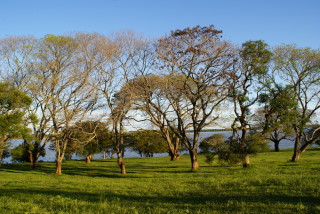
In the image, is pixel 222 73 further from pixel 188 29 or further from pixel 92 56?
pixel 92 56

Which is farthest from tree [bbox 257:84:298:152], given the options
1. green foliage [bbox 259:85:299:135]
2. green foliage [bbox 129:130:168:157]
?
green foliage [bbox 129:130:168:157]

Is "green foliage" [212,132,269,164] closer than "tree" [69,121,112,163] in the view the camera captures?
Yes

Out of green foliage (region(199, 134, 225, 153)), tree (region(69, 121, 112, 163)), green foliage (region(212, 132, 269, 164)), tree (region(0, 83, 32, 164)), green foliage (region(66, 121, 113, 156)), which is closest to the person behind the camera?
tree (region(0, 83, 32, 164))

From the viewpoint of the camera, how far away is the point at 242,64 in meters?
24.2

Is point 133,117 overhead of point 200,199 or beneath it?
overhead

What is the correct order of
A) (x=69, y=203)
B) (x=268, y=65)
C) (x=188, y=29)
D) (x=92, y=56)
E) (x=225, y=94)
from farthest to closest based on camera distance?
1. (x=92, y=56)
2. (x=268, y=65)
3. (x=225, y=94)
4. (x=188, y=29)
5. (x=69, y=203)

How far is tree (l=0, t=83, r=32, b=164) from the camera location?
2191cm

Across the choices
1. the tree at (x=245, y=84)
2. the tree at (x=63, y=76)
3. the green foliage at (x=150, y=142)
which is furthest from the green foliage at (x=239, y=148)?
the green foliage at (x=150, y=142)

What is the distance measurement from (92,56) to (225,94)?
13.7m

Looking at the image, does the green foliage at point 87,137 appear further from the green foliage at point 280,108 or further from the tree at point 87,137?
the green foliage at point 280,108

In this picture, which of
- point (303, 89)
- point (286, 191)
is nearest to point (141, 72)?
point (303, 89)

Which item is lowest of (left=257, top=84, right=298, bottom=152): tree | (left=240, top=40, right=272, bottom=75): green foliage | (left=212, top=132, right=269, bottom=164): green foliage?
(left=212, top=132, right=269, bottom=164): green foliage

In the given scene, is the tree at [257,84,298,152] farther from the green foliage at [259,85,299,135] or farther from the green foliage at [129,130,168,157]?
the green foliage at [129,130,168,157]

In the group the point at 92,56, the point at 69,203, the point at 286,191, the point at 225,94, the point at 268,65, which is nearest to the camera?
the point at 69,203
